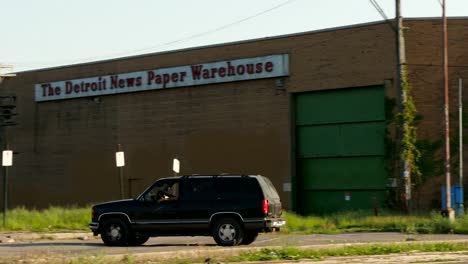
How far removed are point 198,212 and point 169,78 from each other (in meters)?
26.6

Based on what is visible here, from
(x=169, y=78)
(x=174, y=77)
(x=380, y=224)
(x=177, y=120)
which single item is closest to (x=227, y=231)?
(x=380, y=224)

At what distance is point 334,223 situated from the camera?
120ft

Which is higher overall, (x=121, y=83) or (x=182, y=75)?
(x=182, y=75)

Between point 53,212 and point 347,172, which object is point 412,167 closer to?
point 347,172


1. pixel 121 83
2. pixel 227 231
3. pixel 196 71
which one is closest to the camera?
pixel 227 231

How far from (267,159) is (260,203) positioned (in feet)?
74.2

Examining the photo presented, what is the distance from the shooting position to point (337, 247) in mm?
21984

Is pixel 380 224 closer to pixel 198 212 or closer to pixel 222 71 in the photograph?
pixel 198 212

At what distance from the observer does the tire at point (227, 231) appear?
80.5 ft

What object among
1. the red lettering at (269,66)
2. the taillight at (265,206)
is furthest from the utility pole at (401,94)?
the taillight at (265,206)

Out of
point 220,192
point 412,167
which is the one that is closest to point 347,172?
point 412,167

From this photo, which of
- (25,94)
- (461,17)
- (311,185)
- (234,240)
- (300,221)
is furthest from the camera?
(25,94)

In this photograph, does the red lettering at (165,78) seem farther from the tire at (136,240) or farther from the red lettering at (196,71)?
the tire at (136,240)

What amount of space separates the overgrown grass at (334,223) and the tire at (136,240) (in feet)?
25.6
